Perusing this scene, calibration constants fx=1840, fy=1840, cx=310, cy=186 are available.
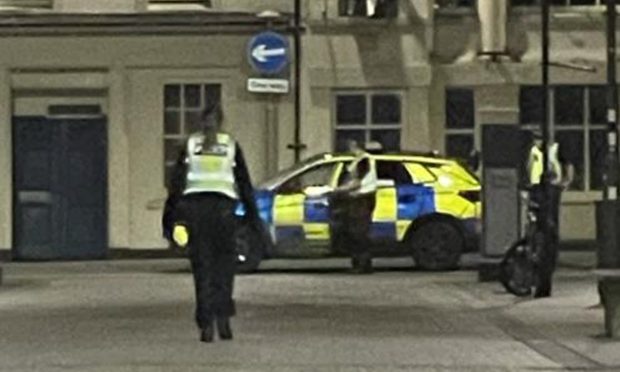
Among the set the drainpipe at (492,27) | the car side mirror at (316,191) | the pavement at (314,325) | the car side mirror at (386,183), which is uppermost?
the drainpipe at (492,27)

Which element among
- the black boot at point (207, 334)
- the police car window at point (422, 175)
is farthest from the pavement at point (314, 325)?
the police car window at point (422, 175)

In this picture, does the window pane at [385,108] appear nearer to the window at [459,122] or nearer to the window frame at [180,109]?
the window at [459,122]

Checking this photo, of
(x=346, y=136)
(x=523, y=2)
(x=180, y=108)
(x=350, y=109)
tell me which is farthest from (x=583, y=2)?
(x=180, y=108)

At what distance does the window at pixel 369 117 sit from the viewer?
30.2m

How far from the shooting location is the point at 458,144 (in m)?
30.4

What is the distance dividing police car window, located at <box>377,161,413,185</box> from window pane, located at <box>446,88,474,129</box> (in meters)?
4.74

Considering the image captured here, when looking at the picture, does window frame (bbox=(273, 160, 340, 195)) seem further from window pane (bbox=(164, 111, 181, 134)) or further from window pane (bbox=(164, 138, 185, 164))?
window pane (bbox=(164, 111, 181, 134))

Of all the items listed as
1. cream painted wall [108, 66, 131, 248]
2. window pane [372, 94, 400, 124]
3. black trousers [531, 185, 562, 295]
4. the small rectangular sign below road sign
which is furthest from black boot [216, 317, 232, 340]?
window pane [372, 94, 400, 124]

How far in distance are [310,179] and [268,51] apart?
4357mm

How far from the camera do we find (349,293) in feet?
69.0

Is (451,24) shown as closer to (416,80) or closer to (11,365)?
(416,80)

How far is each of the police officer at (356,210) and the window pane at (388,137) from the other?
15.2ft

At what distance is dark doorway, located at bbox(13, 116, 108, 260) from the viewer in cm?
3003

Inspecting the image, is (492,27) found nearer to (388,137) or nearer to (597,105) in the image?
(597,105)
